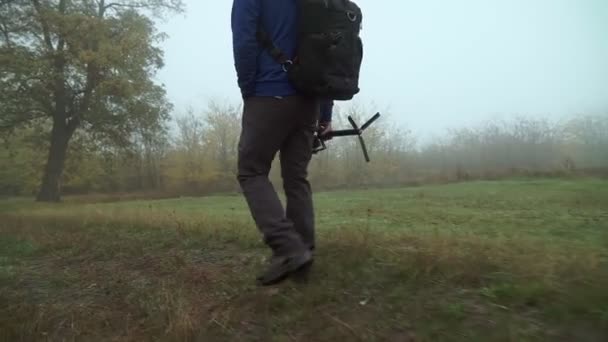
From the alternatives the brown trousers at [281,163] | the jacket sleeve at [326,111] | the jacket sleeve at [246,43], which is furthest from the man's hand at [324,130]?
the jacket sleeve at [246,43]

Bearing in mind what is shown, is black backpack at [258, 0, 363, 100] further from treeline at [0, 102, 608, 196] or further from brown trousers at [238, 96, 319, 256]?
treeline at [0, 102, 608, 196]

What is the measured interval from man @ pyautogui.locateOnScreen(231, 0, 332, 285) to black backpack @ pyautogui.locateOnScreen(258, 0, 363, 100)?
104mm

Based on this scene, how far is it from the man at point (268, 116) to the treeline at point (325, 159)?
7271mm

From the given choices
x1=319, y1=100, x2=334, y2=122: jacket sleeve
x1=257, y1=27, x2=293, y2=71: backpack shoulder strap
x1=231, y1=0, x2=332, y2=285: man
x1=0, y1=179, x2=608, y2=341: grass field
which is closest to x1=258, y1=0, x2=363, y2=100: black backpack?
x1=257, y1=27, x2=293, y2=71: backpack shoulder strap

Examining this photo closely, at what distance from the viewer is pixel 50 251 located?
4734 millimetres

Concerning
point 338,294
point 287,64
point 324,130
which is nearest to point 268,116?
point 287,64

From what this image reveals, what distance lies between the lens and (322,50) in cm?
258

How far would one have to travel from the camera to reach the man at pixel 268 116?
2.60 m

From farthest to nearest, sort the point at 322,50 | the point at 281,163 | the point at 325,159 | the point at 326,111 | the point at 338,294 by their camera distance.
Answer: the point at 325,159, the point at 326,111, the point at 281,163, the point at 322,50, the point at 338,294

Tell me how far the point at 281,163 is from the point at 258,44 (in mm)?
780

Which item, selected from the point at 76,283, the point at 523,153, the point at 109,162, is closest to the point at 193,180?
the point at 109,162

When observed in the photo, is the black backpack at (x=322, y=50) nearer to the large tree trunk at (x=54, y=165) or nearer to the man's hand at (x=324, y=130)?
the man's hand at (x=324, y=130)

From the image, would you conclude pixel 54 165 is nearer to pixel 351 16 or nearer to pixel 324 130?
pixel 324 130

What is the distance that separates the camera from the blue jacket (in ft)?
8.70
